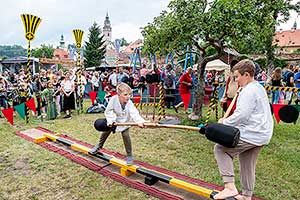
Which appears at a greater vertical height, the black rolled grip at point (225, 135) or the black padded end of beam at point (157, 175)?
the black rolled grip at point (225, 135)

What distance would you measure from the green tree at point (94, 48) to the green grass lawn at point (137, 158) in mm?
46969

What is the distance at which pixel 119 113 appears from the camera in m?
4.58

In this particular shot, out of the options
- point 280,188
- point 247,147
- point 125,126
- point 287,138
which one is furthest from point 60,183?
point 287,138

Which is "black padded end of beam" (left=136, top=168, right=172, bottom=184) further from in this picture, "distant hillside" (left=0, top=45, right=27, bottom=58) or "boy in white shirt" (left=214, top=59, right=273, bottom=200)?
"distant hillside" (left=0, top=45, right=27, bottom=58)

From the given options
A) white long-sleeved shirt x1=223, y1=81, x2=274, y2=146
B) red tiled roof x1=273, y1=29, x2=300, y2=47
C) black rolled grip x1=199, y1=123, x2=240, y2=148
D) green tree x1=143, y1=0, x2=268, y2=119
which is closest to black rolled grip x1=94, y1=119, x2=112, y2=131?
black rolled grip x1=199, y1=123, x2=240, y2=148

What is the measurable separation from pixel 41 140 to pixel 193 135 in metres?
4.20

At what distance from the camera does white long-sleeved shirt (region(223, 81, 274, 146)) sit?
286 centimetres

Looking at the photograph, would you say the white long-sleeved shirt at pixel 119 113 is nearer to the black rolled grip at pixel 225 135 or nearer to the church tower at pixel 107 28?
the black rolled grip at pixel 225 135

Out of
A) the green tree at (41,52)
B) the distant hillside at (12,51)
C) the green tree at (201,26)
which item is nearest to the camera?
the green tree at (201,26)

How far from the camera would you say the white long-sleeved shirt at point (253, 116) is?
2.86 metres

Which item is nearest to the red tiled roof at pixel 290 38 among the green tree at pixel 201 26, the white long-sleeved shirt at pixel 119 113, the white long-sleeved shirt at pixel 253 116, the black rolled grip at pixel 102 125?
the green tree at pixel 201 26

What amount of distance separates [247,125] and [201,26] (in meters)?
3.94

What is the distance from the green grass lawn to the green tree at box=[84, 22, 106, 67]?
1849 inches

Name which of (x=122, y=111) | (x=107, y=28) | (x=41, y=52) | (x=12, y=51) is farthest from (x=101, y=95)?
(x=12, y=51)
